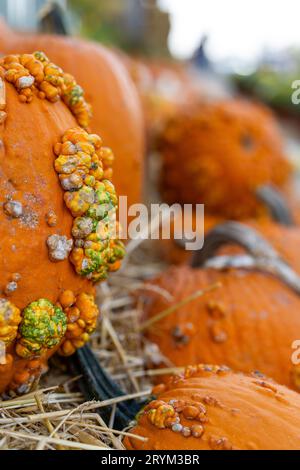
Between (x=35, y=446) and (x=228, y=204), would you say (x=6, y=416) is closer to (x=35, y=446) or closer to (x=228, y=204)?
(x=35, y=446)

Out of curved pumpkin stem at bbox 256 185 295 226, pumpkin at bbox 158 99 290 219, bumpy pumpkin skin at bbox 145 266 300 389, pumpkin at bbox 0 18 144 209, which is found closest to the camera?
bumpy pumpkin skin at bbox 145 266 300 389

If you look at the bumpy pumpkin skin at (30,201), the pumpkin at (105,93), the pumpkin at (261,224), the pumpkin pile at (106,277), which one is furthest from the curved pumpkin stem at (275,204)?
the bumpy pumpkin skin at (30,201)

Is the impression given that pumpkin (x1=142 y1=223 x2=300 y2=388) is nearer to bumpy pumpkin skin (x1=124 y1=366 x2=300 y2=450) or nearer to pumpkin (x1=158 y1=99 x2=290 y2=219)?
bumpy pumpkin skin (x1=124 y1=366 x2=300 y2=450)

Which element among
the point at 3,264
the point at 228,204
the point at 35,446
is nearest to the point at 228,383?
A: the point at 35,446

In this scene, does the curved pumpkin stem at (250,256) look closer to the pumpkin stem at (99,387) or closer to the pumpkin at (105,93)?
the pumpkin at (105,93)

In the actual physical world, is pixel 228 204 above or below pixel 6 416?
above

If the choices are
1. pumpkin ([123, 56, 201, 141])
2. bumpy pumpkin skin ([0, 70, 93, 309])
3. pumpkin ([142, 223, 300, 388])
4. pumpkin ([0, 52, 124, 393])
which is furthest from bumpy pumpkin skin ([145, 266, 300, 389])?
pumpkin ([123, 56, 201, 141])
